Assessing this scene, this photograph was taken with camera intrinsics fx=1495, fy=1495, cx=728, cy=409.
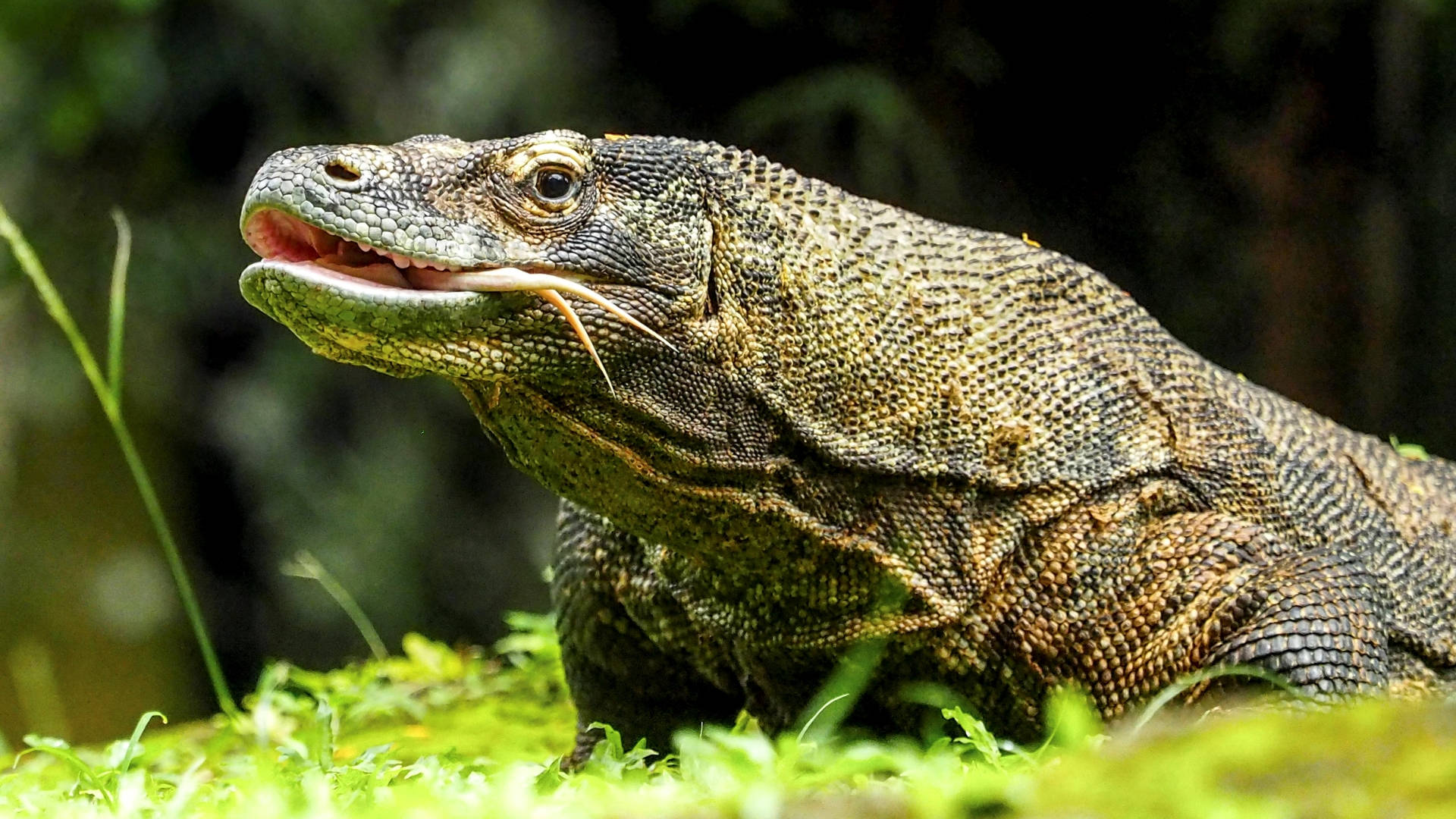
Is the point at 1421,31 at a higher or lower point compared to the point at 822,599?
higher

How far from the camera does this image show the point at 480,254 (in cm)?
274

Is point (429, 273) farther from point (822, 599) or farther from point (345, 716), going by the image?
point (345, 716)

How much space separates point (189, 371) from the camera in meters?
7.98

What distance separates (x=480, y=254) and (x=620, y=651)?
1.26 m

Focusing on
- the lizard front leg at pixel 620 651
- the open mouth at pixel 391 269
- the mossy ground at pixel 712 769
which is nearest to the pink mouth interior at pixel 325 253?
the open mouth at pixel 391 269

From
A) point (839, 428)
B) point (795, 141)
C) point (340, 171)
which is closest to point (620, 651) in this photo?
point (839, 428)

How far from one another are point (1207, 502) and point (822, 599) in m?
0.88

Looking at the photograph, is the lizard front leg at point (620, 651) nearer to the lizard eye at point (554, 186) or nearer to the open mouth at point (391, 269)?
the open mouth at point (391, 269)

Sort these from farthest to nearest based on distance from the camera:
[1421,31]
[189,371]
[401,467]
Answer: [189,371] < [401,467] < [1421,31]

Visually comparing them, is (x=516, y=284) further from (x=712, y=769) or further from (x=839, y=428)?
(x=712, y=769)

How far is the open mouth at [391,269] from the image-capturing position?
2.72 m

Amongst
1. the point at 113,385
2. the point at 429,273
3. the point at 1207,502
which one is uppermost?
the point at 429,273

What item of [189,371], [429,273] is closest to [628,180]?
[429,273]

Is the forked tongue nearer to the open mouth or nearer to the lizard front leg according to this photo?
the open mouth
